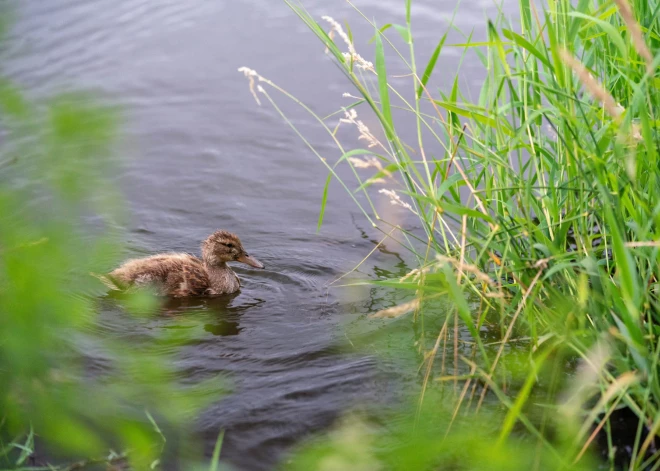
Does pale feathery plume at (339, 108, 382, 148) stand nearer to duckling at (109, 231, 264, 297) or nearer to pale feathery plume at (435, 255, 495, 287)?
pale feathery plume at (435, 255, 495, 287)

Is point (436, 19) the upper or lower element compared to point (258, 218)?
upper

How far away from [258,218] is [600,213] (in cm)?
318

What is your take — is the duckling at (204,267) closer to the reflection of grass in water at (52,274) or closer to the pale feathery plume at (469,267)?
the reflection of grass in water at (52,274)

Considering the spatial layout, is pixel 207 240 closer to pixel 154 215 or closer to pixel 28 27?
pixel 154 215

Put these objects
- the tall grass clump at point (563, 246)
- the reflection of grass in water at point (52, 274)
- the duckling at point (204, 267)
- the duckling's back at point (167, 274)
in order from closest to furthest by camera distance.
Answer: the reflection of grass in water at point (52, 274) < the tall grass clump at point (563, 246) < the duckling's back at point (167, 274) < the duckling at point (204, 267)

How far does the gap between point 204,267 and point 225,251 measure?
190 mm

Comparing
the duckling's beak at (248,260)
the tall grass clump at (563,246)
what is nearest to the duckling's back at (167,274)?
the duckling's beak at (248,260)

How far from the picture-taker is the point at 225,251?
5.27m

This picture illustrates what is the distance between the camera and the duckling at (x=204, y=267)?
5.13m

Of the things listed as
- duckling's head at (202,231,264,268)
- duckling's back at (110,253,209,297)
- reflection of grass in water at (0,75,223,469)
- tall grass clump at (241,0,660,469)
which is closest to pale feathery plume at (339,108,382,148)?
tall grass clump at (241,0,660,469)

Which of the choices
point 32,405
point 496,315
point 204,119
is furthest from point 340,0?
point 32,405

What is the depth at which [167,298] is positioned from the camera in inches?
207

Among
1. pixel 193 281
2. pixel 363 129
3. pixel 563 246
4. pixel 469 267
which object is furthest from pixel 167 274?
pixel 469 267

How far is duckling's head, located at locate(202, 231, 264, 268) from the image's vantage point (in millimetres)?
5230
